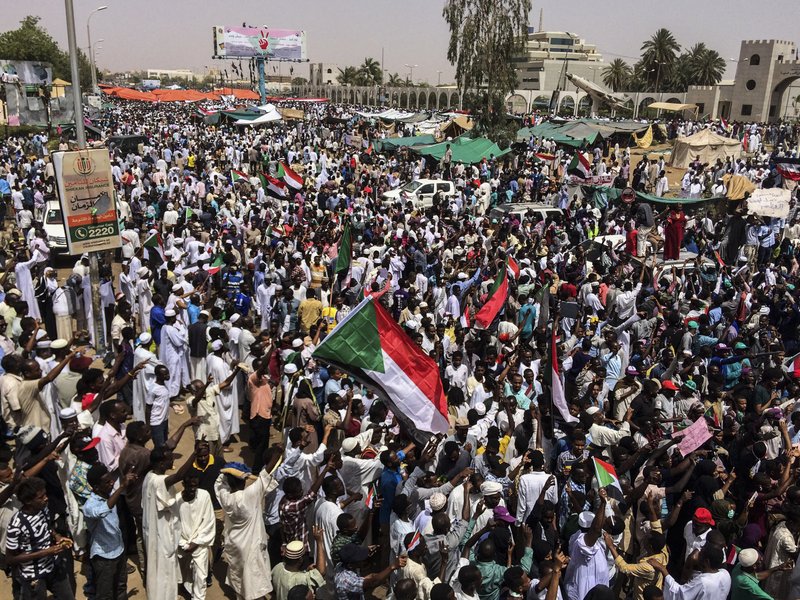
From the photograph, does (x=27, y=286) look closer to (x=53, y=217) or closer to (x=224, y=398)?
(x=224, y=398)

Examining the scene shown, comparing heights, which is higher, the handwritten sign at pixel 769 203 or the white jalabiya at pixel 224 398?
the handwritten sign at pixel 769 203

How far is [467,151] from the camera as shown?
81.6ft

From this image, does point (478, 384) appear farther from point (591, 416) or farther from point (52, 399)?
point (52, 399)

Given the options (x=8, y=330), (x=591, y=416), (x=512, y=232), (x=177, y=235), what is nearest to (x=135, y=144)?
(x=177, y=235)

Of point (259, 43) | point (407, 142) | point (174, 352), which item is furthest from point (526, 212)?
point (259, 43)

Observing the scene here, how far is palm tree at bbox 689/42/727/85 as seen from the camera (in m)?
67.0

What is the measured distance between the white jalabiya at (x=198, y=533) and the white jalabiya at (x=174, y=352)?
3185 millimetres

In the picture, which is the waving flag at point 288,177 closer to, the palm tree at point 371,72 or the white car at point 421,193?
the white car at point 421,193

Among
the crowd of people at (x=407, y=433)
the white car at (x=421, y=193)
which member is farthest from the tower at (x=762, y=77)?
the crowd of people at (x=407, y=433)

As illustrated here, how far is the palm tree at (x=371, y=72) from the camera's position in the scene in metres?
97.9

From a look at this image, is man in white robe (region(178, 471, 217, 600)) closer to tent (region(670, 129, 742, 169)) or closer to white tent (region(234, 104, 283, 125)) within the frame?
tent (region(670, 129, 742, 169))

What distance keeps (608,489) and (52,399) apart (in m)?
4.84

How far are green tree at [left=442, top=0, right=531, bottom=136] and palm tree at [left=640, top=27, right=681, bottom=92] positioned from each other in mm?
41369

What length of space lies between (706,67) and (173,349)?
72100 millimetres
